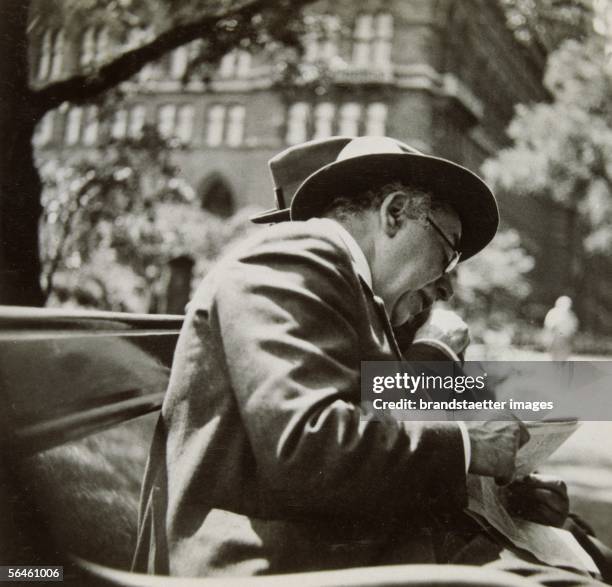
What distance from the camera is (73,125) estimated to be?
2.84 metres

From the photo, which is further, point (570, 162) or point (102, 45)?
point (570, 162)

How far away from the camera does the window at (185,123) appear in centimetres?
332

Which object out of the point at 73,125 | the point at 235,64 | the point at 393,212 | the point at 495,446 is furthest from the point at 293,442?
the point at 235,64

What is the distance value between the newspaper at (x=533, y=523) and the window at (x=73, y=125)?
2.39 meters

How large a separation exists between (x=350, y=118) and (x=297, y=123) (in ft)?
1.74

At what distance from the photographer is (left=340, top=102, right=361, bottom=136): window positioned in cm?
278

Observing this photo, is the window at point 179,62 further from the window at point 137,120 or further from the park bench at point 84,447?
the park bench at point 84,447

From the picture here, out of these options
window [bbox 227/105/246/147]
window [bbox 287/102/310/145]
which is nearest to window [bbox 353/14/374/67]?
window [bbox 287/102/310/145]

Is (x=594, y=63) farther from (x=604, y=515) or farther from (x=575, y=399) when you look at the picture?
(x=604, y=515)

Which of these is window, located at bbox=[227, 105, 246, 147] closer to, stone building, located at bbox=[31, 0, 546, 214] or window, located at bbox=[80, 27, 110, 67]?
stone building, located at bbox=[31, 0, 546, 214]

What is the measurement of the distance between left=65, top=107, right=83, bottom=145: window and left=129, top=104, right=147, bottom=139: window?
11.4 inches

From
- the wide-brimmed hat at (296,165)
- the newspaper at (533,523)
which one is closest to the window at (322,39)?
the wide-brimmed hat at (296,165)

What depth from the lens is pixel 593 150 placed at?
9.75 feet

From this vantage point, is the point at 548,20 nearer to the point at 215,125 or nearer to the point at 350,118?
the point at 350,118
